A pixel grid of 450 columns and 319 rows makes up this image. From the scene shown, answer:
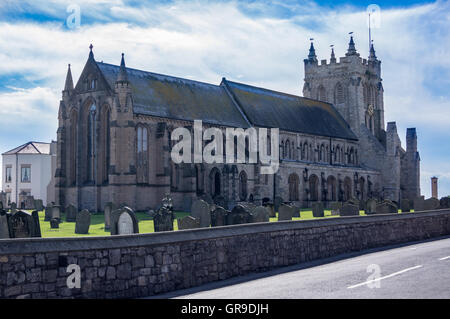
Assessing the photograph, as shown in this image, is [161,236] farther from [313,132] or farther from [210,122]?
[313,132]

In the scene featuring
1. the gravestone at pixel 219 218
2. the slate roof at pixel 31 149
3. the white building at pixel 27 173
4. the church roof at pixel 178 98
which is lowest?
the gravestone at pixel 219 218

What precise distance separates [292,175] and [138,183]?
17.0m

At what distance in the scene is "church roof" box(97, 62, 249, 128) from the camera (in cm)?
4444

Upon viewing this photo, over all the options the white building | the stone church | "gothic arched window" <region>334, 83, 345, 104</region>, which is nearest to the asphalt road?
the stone church

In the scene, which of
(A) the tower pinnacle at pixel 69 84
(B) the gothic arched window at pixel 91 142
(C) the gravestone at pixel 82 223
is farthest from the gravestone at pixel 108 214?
(A) the tower pinnacle at pixel 69 84

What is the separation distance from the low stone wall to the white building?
2060 inches

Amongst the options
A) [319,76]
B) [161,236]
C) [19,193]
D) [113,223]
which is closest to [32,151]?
[19,193]

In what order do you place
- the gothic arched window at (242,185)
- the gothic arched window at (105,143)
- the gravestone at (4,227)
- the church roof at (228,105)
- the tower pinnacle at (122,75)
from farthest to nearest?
1. the gothic arched window at (242,185)
2. the church roof at (228,105)
3. the gothic arched window at (105,143)
4. the tower pinnacle at (122,75)
5. the gravestone at (4,227)

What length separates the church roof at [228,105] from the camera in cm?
4516

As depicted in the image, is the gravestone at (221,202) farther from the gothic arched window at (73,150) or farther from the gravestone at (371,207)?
the gothic arched window at (73,150)

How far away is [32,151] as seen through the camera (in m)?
68.6

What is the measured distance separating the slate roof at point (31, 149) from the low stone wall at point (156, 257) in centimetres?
5439

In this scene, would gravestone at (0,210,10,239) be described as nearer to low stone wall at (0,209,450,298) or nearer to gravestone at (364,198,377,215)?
low stone wall at (0,209,450,298)
